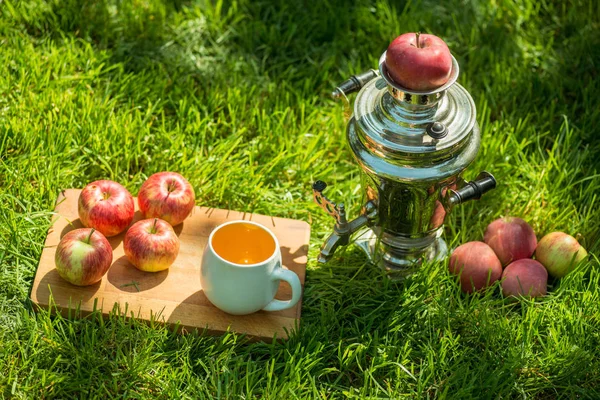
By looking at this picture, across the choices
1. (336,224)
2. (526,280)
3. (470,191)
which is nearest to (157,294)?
(336,224)

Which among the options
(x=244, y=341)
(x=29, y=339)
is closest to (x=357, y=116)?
(x=244, y=341)

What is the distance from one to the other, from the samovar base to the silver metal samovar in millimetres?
47

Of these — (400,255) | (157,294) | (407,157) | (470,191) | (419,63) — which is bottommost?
(400,255)

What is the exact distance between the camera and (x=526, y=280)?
3180 millimetres

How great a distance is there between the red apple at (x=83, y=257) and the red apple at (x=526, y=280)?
1578mm

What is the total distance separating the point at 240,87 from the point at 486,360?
72.9 inches

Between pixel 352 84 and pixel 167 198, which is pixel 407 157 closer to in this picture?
pixel 352 84

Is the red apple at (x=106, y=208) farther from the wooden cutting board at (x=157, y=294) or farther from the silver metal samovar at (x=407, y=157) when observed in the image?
the silver metal samovar at (x=407, y=157)

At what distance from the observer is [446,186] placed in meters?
2.98

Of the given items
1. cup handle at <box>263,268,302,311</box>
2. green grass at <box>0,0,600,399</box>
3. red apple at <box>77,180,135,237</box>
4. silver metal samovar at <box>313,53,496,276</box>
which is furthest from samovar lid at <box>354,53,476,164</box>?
red apple at <box>77,180,135,237</box>

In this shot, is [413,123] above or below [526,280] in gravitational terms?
above

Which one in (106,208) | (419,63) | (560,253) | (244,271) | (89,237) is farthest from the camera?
(560,253)

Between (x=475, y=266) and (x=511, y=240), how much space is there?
228 millimetres

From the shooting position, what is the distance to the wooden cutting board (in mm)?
2939
